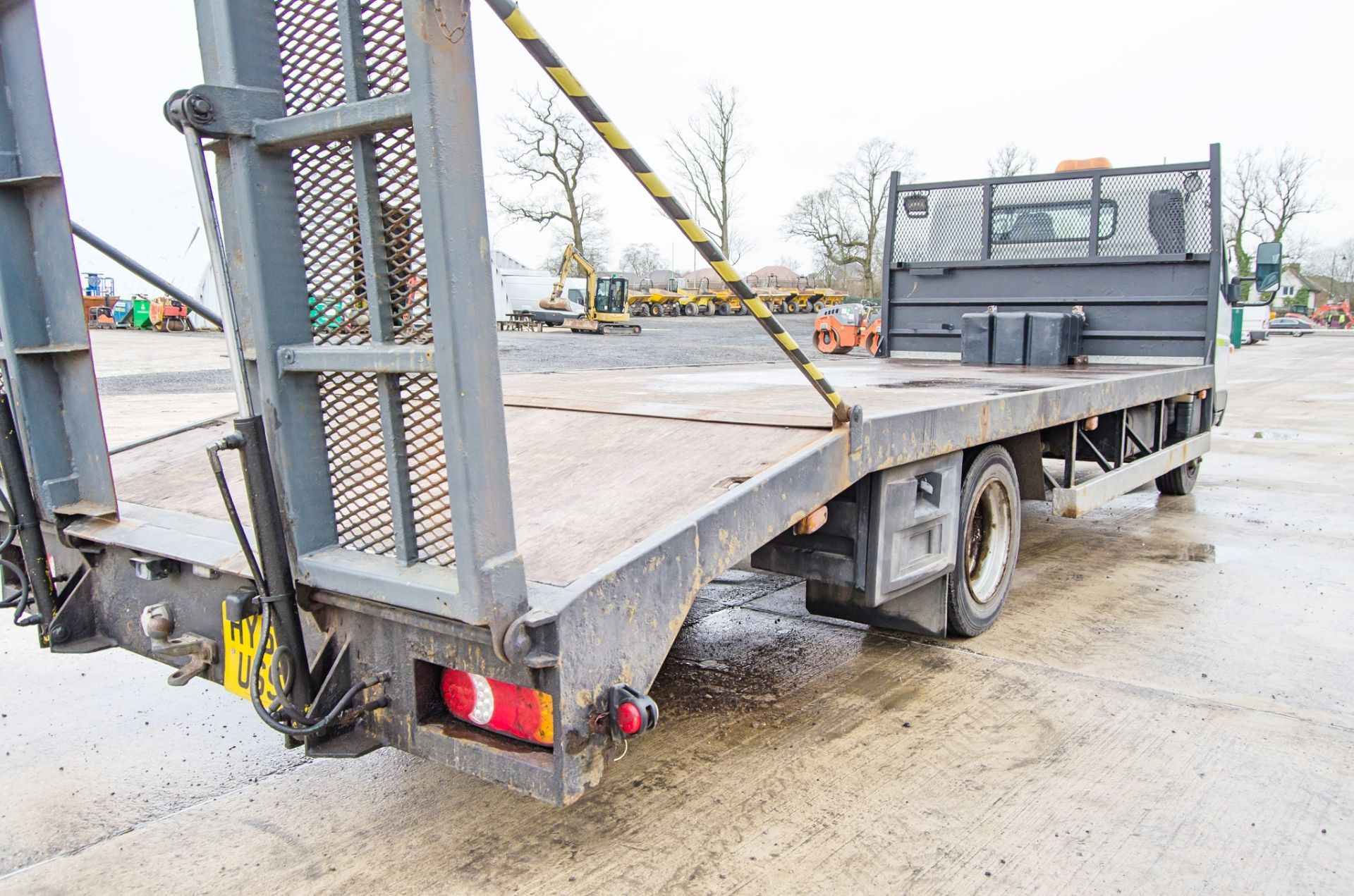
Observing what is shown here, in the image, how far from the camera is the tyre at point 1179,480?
26.7ft

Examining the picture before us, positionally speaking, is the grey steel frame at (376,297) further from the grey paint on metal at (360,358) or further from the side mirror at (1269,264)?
the side mirror at (1269,264)

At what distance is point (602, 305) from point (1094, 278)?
31.3 metres

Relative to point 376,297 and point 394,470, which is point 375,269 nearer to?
point 376,297

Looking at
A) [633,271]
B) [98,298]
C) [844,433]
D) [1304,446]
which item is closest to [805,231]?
[633,271]

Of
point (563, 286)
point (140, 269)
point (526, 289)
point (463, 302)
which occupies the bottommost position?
point (526, 289)

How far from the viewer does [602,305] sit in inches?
1495

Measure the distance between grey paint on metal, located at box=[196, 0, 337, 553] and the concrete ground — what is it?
3.91 feet

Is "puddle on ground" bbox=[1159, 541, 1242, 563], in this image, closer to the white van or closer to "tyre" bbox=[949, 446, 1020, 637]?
"tyre" bbox=[949, 446, 1020, 637]

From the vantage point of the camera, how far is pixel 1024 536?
22.6 feet

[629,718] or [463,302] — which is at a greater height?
[463,302]

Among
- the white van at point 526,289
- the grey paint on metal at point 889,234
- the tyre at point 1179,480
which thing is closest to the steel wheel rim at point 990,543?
the grey paint on metal at point 889,234

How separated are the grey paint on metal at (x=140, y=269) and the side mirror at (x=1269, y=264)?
7777 millimetres

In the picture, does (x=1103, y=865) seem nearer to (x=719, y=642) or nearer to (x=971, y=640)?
(x=971, y=640)

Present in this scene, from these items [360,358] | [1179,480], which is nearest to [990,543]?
[360,358]
